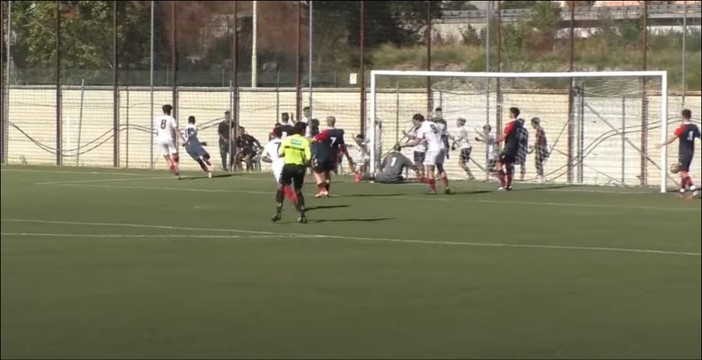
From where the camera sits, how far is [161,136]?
99.0ft

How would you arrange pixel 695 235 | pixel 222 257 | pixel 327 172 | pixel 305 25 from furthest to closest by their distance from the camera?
pixel 305 25 → pixel 327 172 → pixel 695 235 → pixel 222 257

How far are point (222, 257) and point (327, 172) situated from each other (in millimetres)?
9875

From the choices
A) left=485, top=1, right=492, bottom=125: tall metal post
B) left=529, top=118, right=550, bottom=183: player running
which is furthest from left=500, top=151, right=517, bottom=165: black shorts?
left=485, top=1, right=492, bottom=125: tall metal post

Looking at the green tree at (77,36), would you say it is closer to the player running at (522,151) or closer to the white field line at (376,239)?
the player running at (522,151)

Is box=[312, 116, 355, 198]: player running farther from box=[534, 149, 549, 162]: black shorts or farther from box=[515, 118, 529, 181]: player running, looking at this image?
box=[534, 149, 549, 162]: black shorts

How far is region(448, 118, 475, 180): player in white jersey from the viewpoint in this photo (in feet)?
107

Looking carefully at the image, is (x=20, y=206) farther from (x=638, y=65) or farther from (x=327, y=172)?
(x=638, y=65)

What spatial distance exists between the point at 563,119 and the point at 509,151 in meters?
5.61

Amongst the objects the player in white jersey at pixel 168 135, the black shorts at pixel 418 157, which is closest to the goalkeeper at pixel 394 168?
the black shorts at pixel 418 157

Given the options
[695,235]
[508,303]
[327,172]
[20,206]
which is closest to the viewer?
[508,303]

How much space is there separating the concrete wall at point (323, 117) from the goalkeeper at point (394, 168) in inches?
112

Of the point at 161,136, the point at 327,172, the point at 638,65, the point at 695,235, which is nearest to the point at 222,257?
the point at 695,235

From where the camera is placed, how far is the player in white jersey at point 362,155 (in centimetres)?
3284

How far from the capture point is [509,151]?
91.1 feet
